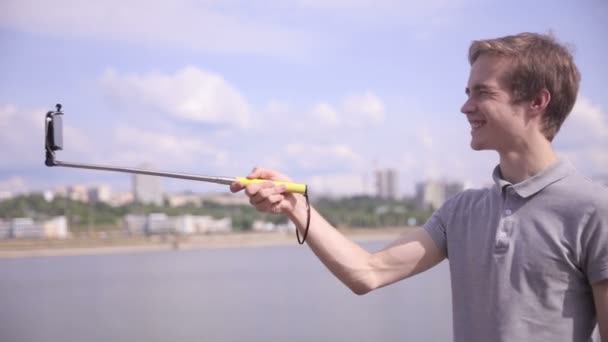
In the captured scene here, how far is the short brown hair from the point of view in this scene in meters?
1.93

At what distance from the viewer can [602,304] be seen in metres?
1.81

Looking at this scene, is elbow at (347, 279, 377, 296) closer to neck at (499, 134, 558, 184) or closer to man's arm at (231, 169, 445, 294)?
man's arm at (231, 169, 445, 294)

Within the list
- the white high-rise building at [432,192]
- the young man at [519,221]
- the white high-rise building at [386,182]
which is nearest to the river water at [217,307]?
the young man at [519,221]

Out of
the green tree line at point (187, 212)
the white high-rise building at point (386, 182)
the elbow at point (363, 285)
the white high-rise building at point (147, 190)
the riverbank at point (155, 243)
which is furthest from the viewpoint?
the white high-rise building at point (386, 182)

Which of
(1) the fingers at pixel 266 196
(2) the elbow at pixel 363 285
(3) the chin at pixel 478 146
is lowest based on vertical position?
(2) the elbow at pixel 363 285

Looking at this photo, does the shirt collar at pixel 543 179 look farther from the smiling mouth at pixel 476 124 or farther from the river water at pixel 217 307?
the river water at pixel 217 307

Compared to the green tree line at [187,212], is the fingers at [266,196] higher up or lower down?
higher up

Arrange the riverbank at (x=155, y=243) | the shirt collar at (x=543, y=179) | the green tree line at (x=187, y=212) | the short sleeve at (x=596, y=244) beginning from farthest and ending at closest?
the green tree line at (x=187, y=212), the riverbank at (x=155, y=243), the shirt collar at (x=543, y=179), the short sleeve at (x=596, y=244)

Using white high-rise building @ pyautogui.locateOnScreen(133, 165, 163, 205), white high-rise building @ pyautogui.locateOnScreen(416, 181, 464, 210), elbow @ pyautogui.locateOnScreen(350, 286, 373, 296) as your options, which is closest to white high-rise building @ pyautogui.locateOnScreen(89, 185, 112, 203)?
white high-rise building @ pyautogui.locateOnScreen(133, 165, 163, 205)

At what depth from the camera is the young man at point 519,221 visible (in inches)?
72.1

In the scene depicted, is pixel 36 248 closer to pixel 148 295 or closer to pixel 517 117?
pixel 148 295

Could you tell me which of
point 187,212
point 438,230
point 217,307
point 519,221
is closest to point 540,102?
point 519,221

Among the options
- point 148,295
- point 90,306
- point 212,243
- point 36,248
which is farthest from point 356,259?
point 212,243

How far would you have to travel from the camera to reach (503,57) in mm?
1960
